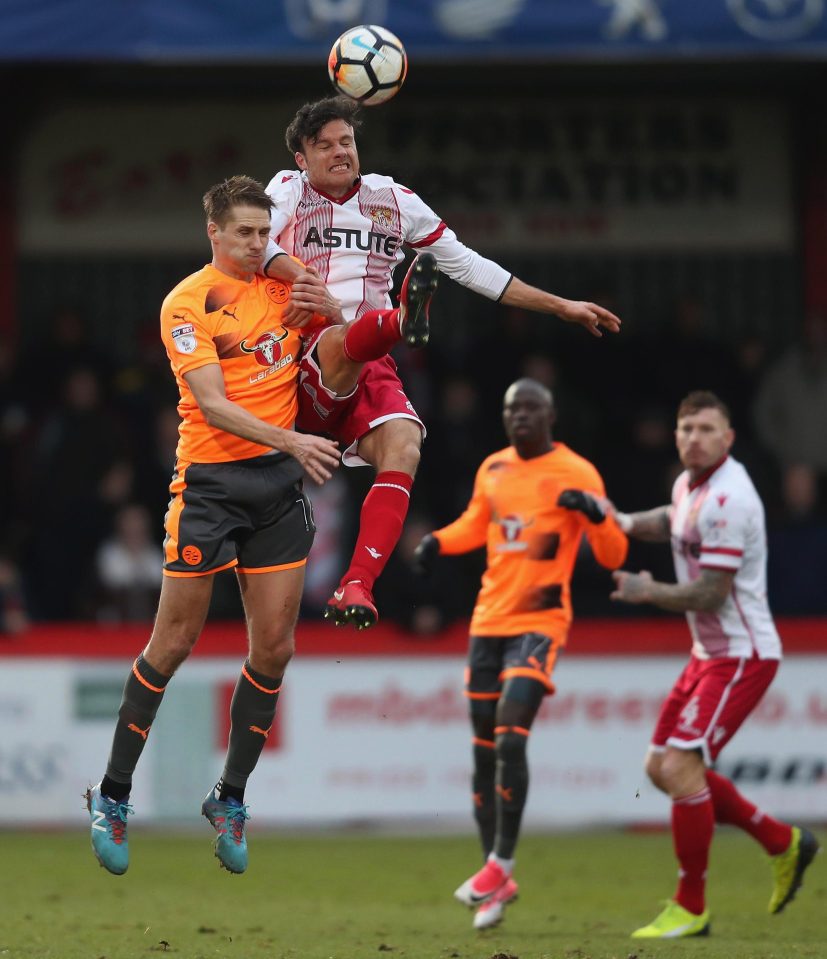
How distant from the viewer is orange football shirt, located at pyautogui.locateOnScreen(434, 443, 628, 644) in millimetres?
10125

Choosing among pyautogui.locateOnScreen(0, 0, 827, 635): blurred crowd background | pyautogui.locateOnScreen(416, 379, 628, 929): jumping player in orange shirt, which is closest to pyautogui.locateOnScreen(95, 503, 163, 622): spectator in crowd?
pyautogui.locateOnScreen(0, 0, 827, 635): blurred crowd background

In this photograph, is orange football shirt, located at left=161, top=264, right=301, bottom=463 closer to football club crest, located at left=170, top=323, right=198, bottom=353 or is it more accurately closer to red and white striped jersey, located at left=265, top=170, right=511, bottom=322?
football club crest, located at left=170, top=323, right=198, bottom=353

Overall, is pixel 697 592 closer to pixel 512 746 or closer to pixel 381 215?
pixel 512 746

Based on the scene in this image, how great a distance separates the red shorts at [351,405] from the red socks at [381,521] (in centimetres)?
25

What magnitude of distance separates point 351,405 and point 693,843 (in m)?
3.10

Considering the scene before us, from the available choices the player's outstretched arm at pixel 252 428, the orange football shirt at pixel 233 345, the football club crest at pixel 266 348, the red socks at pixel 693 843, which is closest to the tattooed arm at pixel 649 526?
the red socks at pixel 693 843

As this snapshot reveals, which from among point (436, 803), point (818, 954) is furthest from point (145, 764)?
point (818, 954)

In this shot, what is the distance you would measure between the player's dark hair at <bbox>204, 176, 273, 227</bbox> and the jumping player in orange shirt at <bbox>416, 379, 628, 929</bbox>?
9.77 ft

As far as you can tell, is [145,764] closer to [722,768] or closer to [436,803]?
[436,803]

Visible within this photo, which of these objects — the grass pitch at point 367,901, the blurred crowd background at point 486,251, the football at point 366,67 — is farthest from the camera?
the blurred crowd background at point 486,251

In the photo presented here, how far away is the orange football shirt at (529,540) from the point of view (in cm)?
1012

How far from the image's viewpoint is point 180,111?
17328mm

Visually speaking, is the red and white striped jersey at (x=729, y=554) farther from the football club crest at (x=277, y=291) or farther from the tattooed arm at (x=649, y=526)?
the football club crest at (x=277, y=291)

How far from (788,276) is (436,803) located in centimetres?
711
